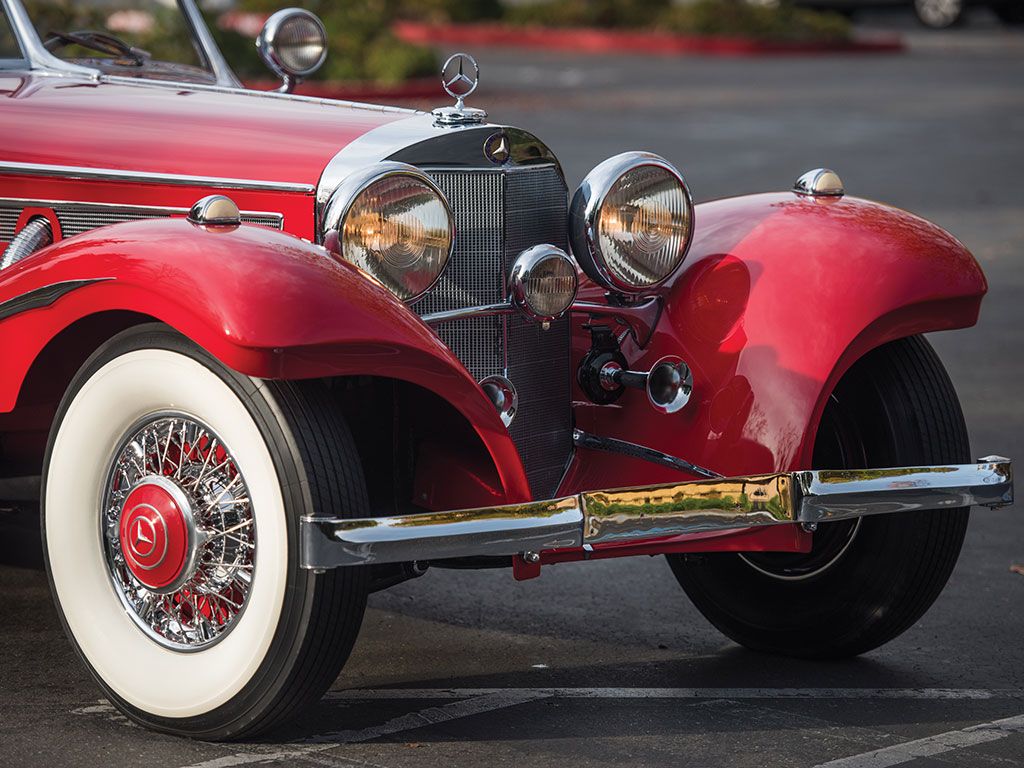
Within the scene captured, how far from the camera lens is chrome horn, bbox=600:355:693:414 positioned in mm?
4285

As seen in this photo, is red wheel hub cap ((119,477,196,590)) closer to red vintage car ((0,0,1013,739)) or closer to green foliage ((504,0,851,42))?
red vintage car ((0,0,1013,739))

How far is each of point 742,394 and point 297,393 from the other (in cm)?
114

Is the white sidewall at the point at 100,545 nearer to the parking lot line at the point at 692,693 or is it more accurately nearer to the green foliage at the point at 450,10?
the parking lot line at the point at 692,693

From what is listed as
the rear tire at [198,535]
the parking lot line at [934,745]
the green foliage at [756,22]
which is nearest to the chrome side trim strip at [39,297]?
the rear tire at [198,535]

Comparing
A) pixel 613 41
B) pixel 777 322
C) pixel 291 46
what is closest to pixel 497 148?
pixel 777 322

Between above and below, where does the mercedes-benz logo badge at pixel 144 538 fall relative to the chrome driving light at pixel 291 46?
below

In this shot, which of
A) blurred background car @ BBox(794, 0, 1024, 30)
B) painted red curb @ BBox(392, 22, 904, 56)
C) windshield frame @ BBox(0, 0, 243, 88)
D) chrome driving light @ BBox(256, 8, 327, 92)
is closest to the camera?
windshield frame @ BBox(0, 0, 243, 88)

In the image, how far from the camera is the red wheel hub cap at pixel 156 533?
3740mm

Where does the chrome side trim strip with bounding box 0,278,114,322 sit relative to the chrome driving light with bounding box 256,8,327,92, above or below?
below

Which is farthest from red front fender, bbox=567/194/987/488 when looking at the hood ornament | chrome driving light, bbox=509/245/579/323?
the hood ornament

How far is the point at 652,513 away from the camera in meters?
3.82

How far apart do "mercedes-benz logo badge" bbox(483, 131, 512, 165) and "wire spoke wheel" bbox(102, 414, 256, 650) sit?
38.7 inches

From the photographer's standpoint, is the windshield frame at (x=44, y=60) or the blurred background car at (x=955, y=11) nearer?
the windshield frame at (x=44, y=60)

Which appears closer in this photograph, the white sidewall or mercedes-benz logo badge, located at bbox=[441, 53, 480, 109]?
the white sidewall
